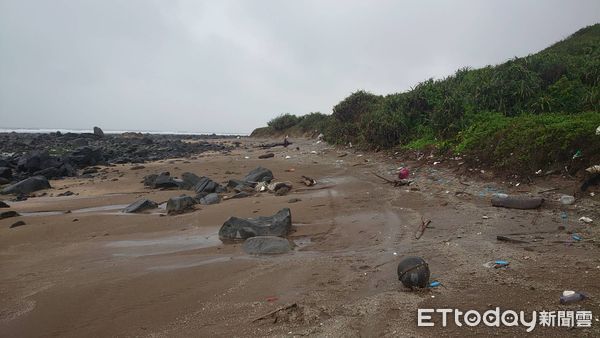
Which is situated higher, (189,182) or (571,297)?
(189,182)

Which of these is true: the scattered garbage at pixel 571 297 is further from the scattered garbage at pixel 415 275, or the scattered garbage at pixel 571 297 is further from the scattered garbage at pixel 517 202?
the scattered garbage at pixel 517 202

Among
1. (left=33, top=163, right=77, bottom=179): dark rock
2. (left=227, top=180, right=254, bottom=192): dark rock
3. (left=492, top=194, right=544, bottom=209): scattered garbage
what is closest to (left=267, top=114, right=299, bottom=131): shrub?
(left=33, top=163, right=77, bottom=179): dark rock

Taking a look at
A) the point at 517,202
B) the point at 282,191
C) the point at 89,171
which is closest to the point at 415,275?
the point at 517,202

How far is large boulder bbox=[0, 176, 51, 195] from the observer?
9367 mm

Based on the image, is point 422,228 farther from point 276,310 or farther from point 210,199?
point 210,199

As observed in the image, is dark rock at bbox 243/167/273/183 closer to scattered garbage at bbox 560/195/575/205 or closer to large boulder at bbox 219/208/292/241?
large boulder at bbox 219/208/292/241

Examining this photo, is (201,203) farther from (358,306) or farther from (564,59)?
(564,59)

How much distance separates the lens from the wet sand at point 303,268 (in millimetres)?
2754

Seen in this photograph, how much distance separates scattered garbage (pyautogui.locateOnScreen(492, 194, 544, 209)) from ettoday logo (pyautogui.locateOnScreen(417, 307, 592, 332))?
2886 mm

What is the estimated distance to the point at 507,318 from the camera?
8.39 ft

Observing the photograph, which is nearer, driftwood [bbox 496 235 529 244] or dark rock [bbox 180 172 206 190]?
driftwood [bbox 496 235 529 244]

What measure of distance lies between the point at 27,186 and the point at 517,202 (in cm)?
1078

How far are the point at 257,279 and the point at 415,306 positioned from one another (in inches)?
56.1

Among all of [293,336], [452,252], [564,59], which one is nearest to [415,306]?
[293,336]
